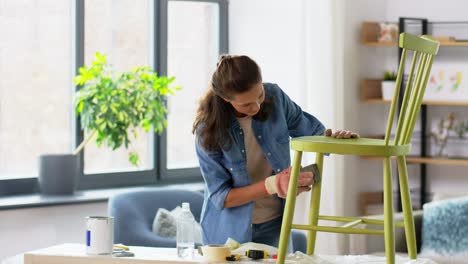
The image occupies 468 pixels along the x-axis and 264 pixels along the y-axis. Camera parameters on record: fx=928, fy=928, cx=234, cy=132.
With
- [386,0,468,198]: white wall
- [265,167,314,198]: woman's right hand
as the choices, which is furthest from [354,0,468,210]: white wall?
[265,167,314,198]: woman's right hand

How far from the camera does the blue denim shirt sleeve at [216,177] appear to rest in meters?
2.97

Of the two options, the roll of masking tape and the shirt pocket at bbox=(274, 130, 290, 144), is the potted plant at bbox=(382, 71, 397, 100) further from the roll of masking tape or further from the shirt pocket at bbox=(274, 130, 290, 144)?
the roll of masking tape

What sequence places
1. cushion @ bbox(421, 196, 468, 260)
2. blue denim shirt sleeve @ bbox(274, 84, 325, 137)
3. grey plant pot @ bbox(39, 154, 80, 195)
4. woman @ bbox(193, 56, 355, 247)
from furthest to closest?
grey plant pot @ bbox(39, 154, 80, 195) < cushion @ bbox(421, 196, 468, 260) < blue denim shirt sleeve @ bbox(274, 84, 325, 137) < woman @ bbox(193, 56, 355, 247)

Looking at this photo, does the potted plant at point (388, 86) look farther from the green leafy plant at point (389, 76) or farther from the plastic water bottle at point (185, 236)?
the plastic water bottle at point (185, 236)

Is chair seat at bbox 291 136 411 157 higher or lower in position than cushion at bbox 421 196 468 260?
higher

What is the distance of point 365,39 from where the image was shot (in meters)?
5.80

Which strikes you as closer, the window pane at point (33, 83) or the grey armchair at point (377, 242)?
the grey armchair at point (377, 242)

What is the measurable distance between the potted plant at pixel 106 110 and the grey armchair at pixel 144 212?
17.2 inches

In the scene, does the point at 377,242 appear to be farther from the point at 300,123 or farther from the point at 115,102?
the point at 300,123

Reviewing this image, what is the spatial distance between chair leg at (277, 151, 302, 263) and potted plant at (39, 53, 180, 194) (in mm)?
2747

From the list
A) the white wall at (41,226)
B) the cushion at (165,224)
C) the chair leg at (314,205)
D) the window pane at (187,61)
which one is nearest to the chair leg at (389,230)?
the chair leg at (314,205)

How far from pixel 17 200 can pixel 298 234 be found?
1.46 meters

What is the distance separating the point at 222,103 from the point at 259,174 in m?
0.28

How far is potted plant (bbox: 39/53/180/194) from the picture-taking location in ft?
16.5
